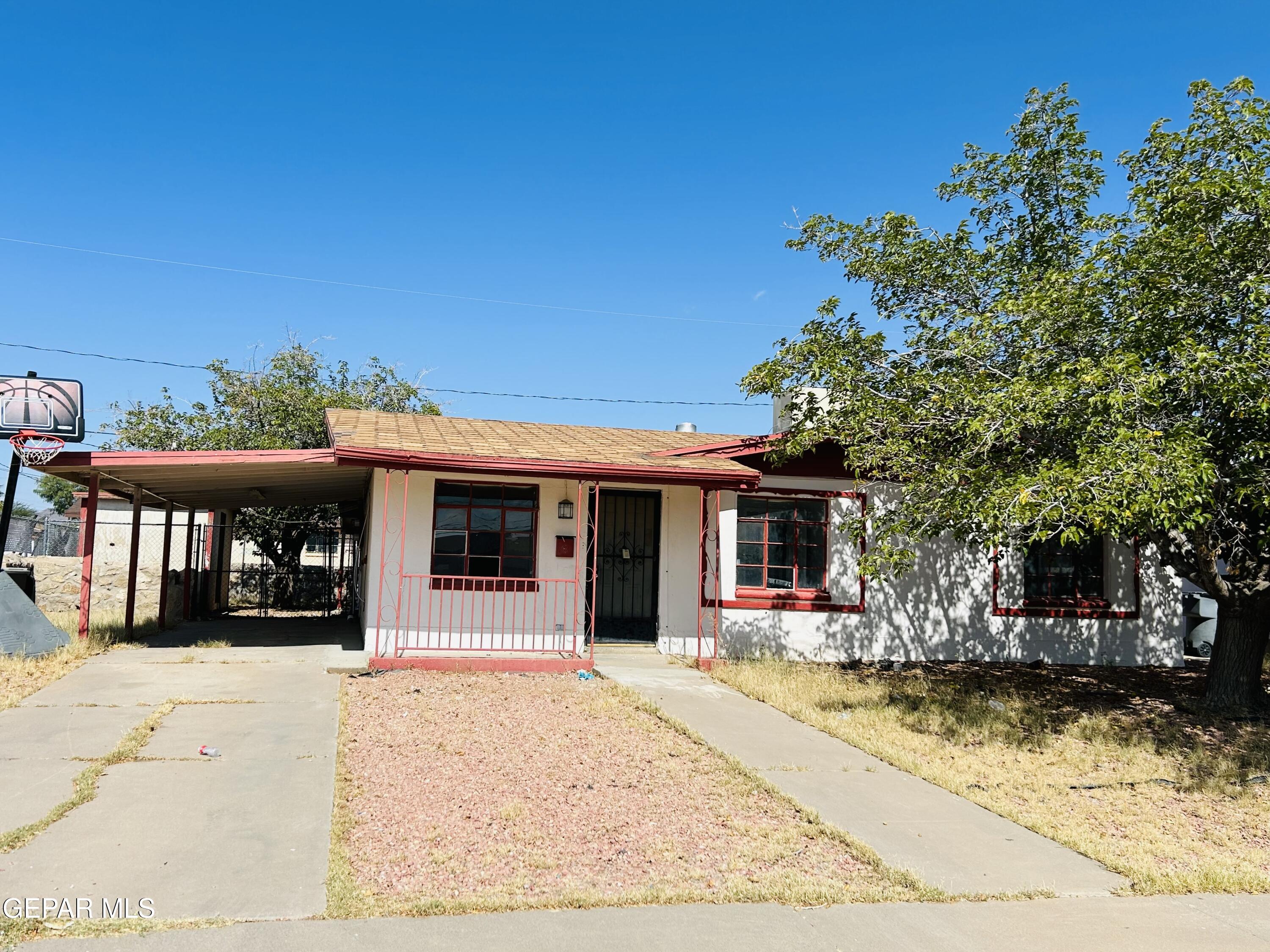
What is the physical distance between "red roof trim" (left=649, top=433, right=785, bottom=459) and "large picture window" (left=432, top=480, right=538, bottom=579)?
6.63ft

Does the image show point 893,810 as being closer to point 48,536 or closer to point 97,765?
point 97,765

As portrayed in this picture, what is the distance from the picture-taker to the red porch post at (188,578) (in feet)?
50.6

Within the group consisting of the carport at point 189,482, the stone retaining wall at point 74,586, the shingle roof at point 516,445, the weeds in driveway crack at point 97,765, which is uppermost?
the shingle roof at point 516,445

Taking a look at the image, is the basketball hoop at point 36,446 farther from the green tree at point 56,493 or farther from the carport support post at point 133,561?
the green tree at point 56,493

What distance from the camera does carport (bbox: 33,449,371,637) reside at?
34.2 ft

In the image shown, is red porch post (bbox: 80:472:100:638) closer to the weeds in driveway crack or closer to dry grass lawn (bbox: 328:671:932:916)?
the weeds in driveway crack

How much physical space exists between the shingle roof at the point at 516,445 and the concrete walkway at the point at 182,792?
9.26ft

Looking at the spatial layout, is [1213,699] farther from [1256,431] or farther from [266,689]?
[266,689]

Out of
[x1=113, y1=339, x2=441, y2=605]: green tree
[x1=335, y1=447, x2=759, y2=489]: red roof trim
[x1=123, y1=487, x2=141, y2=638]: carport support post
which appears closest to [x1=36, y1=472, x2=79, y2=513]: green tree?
[x1=113, y1=339, x2=441, y2=605]: green tree

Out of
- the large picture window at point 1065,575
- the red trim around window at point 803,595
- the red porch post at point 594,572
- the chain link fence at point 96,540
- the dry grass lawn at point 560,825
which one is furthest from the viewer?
the chain link fence at point 96,540

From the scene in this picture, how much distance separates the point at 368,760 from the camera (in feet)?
22.0

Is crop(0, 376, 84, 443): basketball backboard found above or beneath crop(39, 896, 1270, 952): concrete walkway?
above

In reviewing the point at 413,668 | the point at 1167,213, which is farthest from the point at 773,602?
the point at 1167,213

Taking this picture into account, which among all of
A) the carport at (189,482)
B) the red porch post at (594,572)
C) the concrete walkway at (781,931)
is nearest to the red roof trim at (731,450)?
the red porch post at (594,572)
